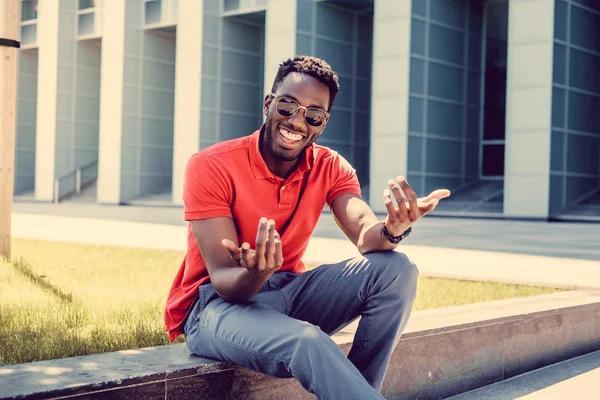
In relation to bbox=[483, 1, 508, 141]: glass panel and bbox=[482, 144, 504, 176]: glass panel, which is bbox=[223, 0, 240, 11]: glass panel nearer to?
bbox=[483, 1, 508, 141]: glass panel

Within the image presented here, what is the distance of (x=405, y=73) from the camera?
23000mm

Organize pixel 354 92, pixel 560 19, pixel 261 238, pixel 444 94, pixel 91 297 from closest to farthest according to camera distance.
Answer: pixel 261 238
pixel 91 297
pixel 560 19
pixel 444 94
pixel 354 92

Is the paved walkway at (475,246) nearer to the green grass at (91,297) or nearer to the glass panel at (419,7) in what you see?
the green grass at (91,297)

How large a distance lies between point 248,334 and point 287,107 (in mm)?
979

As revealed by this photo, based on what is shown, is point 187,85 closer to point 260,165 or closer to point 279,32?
point 279,32

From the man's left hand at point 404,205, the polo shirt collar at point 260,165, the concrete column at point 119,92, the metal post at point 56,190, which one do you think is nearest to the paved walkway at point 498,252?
the man's left hand at point 404,205

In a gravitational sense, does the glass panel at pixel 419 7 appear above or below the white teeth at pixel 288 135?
above

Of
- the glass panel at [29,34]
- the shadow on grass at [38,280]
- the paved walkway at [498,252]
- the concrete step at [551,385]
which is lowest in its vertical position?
the concrete step at [551,385]

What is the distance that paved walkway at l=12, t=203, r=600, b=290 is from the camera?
25.7 feet

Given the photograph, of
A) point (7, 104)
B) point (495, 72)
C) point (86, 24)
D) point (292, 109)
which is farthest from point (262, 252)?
point (86, 24)

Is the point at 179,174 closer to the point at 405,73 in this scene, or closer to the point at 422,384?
the point at 405,73

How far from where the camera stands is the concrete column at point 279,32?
997 inches

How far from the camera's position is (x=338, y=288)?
11.0 ft

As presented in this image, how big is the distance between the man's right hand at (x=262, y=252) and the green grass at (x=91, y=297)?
1.14 meters
